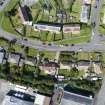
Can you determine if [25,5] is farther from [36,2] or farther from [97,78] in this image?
[97,78]

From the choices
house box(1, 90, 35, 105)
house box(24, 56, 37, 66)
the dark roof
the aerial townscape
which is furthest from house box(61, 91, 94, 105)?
house box(24, 56, 37, 66)

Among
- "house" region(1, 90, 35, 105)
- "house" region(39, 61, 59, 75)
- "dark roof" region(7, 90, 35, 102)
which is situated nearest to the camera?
"house" region(1, 90, 35, 105)

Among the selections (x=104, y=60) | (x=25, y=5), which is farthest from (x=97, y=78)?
(x=25, y=5)

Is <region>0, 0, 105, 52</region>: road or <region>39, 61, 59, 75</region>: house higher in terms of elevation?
<region>0, 0, 105, 52</region>: road

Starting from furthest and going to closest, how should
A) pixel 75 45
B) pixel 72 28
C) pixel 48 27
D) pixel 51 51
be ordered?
pixel 51 51
pixel 75 45
pixel 48 27
pixel 72 28

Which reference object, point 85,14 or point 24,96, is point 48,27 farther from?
point 24,96

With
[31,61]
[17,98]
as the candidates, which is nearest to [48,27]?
[31,61]

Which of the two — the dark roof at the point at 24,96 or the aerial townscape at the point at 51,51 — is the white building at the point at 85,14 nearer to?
the aerial townscape at the point at 51,51

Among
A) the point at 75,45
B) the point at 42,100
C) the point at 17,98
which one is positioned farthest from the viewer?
the point at 75,45

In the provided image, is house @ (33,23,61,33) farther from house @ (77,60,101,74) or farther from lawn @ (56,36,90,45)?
house @ (77,60,101,74)
